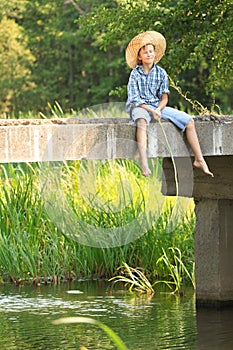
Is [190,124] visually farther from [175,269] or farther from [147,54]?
[175,269]

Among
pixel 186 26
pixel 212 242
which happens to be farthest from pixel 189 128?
pixel 186 26

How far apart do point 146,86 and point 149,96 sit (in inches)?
3.6

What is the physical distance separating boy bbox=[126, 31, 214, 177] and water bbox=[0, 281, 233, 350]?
155 cm

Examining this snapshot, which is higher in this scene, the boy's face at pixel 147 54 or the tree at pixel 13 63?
the tree at pixel 13 63

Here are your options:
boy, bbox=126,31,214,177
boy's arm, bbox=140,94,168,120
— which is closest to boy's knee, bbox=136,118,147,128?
boy, bbox=126,31,214,177

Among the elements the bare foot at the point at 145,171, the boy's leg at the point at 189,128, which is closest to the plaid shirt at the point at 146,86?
the boy's leg at the point at 189,128

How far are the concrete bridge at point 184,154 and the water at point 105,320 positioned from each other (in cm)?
42

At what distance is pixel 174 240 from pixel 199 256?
1.14m

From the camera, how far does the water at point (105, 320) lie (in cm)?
862

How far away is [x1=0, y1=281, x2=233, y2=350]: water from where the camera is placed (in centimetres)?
862

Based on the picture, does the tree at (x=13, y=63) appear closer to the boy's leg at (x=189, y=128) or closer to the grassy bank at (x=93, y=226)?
the grassy bank at (x=93, y=226)

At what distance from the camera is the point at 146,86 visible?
8328 millimetres

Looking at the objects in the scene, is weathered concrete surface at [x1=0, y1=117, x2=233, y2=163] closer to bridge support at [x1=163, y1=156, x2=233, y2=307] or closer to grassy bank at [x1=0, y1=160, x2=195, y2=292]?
bridge support at [x1=163, y1=156, x2=233, y2=307]

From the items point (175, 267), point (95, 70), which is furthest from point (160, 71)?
point (95, 70)
